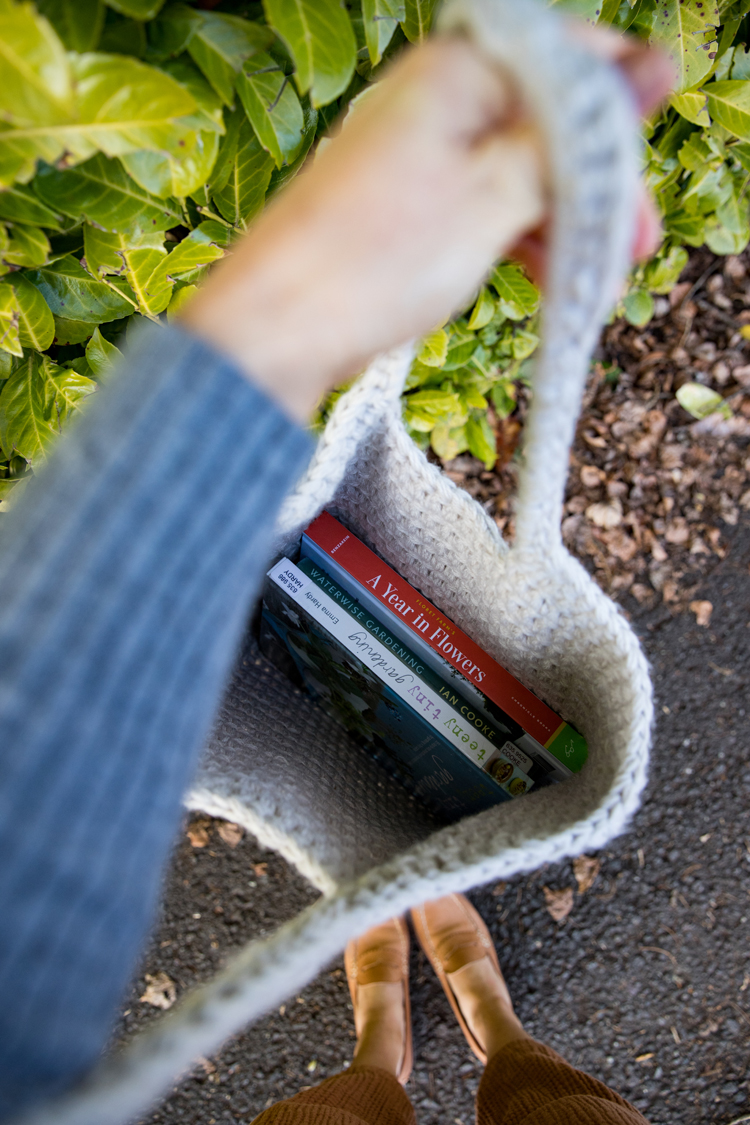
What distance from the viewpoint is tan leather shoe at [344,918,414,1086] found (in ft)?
4.55

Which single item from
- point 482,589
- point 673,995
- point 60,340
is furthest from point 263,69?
point 673,995

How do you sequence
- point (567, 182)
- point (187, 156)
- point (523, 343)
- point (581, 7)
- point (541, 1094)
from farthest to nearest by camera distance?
1. point (523, 343)
2. point (541, 1094)
3. point (581, 7)
4. point (187, 156)
5. point (567, 182)

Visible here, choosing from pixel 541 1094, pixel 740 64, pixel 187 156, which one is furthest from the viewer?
pixel 541 1094

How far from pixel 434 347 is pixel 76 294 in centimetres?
52

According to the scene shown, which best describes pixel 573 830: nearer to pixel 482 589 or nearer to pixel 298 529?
pixel 482 589

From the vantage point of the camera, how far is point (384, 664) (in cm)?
86

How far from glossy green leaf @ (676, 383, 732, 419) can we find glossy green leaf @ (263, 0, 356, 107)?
4.39 feet

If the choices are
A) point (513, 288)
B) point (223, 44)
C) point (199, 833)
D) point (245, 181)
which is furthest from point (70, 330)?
point (199, 833)

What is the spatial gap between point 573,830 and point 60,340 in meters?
0.82

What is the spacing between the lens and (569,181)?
0.40 m

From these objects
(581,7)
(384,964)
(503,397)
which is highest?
(581,7)

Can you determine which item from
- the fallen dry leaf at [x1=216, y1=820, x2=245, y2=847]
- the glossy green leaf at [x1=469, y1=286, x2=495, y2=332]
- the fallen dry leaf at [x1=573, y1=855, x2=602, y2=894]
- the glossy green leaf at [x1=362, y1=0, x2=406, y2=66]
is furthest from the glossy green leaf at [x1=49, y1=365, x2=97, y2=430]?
the fallen dry leaf at [x1=573, y1=855, x2=602, y2=894]

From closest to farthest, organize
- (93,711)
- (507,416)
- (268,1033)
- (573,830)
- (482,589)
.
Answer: (93,711) < (573,830) < (482,589) < (268,1033) < (507,416)

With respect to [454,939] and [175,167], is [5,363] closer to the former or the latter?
[175,167]
